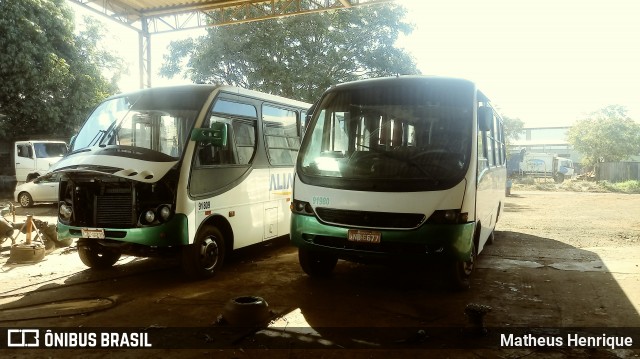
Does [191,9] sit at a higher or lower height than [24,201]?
higher

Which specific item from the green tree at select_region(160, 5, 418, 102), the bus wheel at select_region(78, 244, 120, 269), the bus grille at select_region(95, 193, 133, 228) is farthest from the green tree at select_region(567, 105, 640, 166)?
the bus grille at select_region(95, 193, 133, 228)

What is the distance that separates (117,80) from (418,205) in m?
27.3

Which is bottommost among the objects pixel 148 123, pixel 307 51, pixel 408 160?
pixel 408 160

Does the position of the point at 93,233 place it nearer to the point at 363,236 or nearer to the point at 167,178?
the point at 167,178

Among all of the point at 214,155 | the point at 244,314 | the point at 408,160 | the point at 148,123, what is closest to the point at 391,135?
the point at 408,160

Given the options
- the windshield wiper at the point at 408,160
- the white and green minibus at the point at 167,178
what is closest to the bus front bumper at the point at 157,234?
the white and green minibus at the point at 167,178

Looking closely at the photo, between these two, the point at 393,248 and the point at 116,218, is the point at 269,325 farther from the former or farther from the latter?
the point at 116,218

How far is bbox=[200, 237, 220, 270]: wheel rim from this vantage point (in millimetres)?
6344

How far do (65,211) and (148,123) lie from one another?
1563 millimetres

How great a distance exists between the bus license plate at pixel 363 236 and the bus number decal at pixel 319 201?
0.45 m

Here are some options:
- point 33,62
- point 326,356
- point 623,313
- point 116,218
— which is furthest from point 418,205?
point 33,62

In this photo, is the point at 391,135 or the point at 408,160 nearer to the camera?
the point at 408,160

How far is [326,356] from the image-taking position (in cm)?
390

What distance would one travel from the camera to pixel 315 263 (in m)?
6.45
